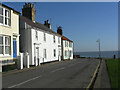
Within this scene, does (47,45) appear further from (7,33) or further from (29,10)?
(7,33)

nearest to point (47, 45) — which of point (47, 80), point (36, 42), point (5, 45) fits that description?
point (36, 42)

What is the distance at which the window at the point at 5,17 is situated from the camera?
51.7 feet

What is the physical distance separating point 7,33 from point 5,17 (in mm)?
1977

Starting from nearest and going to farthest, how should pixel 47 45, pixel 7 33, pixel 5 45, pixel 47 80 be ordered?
1. pixel 47 80
2. pixel 5 45
3. pixel 7 33
4. pixel 47 45

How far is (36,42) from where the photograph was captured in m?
24.0

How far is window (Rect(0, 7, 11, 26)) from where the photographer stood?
15.8m

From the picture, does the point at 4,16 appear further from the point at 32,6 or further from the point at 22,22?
the point at 32,6

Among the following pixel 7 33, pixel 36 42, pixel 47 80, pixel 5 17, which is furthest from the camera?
pixel 36 42

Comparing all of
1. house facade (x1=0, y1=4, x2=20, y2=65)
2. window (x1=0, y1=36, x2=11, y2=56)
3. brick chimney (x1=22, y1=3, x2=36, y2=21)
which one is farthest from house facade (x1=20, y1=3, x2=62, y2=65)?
window (x1=0, y1=36, x2=11, y2=56)

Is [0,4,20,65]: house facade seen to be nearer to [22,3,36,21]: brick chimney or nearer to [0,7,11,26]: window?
[0,7,11,26]: window

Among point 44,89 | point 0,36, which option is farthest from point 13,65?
point 44,89

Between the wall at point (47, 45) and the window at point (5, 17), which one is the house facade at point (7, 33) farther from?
the wall at point (47, 45)

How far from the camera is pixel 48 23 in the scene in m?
38.1

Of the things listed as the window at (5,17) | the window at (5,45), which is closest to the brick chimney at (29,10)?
the window at (5,17)
